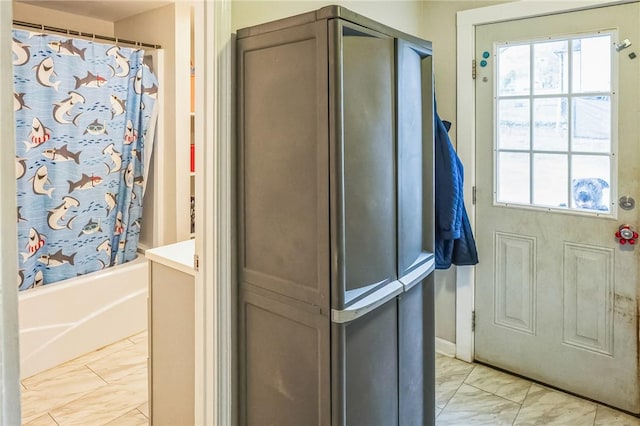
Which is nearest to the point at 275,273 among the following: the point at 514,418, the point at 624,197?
the point at 514,418

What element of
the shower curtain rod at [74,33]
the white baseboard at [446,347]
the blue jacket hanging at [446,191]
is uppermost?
the shower curtain rod at [74,33]

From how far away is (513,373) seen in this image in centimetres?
263

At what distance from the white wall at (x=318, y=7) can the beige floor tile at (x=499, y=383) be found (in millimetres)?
1956

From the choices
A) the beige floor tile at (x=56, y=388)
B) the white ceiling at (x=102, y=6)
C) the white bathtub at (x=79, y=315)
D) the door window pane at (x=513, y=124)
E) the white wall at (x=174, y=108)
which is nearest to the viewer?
the beige floor tile at (x=56, y=388)

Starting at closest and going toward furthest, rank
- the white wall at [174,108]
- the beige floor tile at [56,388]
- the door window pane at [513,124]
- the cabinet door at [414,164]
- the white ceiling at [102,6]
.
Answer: the cabinet door at [414,164] < the beige floor tile at [56,388] < the door window pane at [513,124] < the white ceiling at [102,6] < the white wall at [174,108]

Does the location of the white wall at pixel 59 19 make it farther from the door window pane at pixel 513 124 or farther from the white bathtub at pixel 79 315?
the door window pane at pixel 513 124

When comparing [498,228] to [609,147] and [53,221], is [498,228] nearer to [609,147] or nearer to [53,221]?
[609,147]

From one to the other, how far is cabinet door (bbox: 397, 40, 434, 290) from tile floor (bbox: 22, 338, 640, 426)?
0.95 m

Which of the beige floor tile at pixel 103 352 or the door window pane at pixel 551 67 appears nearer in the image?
the door window pane at pixel 551 67

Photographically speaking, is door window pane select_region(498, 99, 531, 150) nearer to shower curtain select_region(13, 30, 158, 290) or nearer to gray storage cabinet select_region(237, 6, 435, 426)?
gray storage cabinet select_region(237, 6, 435, 426)

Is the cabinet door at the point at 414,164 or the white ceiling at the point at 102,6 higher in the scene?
the white ceiling at the point at 102,6

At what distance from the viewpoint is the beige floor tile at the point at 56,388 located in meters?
2.36

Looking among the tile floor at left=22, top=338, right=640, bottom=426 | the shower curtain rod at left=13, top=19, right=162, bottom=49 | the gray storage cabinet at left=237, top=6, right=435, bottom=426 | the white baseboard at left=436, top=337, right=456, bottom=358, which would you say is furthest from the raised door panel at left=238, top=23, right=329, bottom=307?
the shower curtain rod at left=13, top=19, right=162, bottom=49

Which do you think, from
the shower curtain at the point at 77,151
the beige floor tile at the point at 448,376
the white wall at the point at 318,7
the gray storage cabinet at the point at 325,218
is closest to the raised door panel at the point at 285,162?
the gray storage cabinet at the point at 325,218
